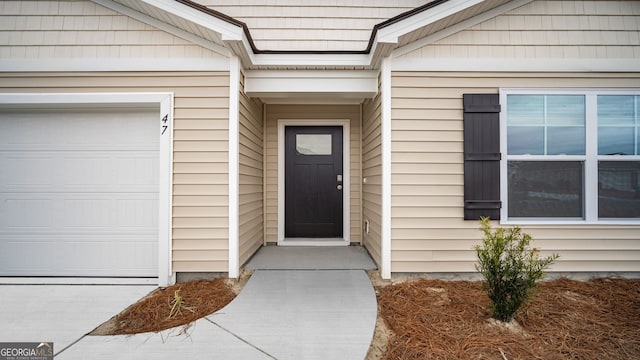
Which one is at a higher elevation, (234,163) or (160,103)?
(160,103)

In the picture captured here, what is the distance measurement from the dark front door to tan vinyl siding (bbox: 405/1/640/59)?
190cm

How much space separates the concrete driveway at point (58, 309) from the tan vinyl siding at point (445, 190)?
109 inches

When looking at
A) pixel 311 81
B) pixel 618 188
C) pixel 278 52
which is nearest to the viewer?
pixel 618 188

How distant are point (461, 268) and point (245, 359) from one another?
7.89 ft

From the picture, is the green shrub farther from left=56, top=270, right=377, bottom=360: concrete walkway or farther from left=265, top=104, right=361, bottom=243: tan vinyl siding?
left=265, top=104, right=361, bottom=243: tan vinyl siding

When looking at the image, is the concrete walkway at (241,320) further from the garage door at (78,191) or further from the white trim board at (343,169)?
the white trim board at (343,169)

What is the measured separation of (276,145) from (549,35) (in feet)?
11.9

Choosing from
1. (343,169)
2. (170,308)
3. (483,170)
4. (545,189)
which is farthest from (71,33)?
(545,189)

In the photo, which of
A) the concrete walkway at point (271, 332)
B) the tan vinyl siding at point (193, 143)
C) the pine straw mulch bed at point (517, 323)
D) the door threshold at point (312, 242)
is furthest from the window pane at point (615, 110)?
the tan vinyl siding at point (193, 143)

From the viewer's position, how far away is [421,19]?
2936 millimetres

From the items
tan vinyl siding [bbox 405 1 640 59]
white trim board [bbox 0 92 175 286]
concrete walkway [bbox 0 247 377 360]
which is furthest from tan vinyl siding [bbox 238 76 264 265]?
tan vinyl siding [bbox 405 1 640 59]

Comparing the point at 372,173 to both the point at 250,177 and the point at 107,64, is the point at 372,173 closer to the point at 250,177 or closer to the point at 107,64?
the point at 250,177

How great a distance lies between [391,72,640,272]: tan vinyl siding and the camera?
3.16 metres

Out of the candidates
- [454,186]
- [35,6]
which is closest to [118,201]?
[35,6]
